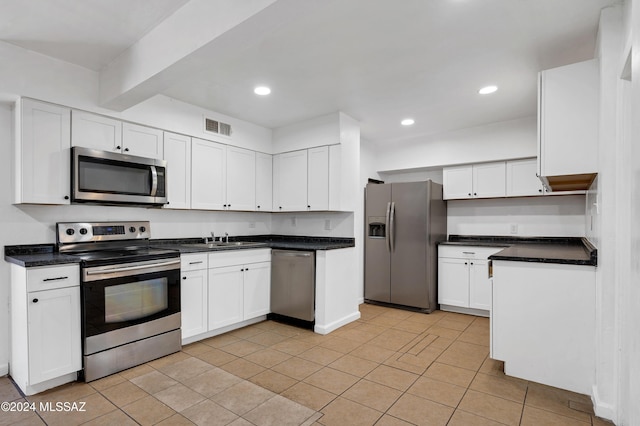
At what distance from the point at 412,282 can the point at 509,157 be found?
1.98 metres

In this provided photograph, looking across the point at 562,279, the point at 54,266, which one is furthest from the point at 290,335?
the point at 562,279

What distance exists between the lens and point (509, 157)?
14.1 feet

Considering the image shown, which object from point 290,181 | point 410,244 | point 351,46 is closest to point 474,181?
point 410,244

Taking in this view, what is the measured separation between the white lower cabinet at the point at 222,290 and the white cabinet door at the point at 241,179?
68 cm

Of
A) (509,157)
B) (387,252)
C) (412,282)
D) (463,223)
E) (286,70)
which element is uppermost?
(286,70)

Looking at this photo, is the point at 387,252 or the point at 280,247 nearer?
the point at 280,247

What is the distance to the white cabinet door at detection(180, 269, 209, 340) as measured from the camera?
10.7 ft

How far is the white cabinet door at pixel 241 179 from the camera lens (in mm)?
4137

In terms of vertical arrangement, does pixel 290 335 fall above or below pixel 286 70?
below

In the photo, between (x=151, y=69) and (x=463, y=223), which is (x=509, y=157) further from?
(x=151, y=69)

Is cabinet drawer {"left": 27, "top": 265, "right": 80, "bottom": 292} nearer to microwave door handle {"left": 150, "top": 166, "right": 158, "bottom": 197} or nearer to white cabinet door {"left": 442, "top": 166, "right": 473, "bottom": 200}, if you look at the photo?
microwave door handle {"left": 150, "top": 166, "right": 158, "bottom": 197}

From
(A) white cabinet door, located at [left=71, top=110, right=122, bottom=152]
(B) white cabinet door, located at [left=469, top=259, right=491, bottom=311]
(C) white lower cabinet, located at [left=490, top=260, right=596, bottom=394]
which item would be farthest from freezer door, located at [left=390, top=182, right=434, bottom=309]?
(A) white cabinet door, located at [left=71, top=110, right=122, bottom=152]

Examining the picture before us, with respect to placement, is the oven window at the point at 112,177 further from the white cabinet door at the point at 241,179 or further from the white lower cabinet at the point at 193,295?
the white cabinet door at the point at 241,179

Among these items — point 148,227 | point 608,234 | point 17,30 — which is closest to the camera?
point 608,234
